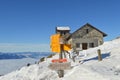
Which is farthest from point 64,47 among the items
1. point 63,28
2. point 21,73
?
point 63,28

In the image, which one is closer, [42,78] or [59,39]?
[59,39]

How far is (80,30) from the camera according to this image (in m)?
65.2

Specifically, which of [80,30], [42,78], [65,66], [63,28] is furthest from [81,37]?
[65,66]

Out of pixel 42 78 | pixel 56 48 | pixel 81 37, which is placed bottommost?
pixel 42 78

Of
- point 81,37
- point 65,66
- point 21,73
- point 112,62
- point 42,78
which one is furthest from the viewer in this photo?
point 81,37

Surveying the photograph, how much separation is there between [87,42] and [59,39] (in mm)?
45227

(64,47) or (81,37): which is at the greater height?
(81,37)

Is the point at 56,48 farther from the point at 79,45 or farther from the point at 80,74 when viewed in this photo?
the point at 79,45

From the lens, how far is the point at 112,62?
22.5 metres

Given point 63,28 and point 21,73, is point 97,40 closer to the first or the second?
point 63,28

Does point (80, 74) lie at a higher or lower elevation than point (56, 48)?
lower

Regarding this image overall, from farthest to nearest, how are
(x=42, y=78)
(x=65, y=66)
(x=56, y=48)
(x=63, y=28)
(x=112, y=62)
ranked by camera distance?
(x=63, y=28) < (x=42, y=78) < (x=112, y=62) < (x=56, y=48) < (x=65, y=66)

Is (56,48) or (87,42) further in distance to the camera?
(87,42)

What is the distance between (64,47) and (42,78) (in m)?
4.71
